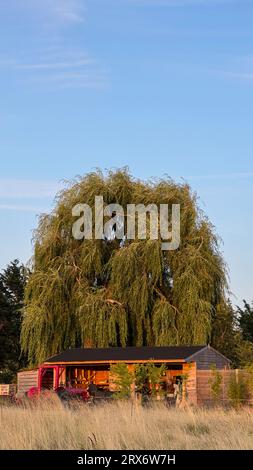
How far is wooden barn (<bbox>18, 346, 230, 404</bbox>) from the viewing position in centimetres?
3509

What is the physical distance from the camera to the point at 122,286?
40.2 m

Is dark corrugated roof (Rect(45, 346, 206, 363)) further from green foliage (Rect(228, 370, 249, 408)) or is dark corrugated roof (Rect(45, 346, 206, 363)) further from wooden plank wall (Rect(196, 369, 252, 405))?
green foliage (Rect(228, 370, 249, 408))

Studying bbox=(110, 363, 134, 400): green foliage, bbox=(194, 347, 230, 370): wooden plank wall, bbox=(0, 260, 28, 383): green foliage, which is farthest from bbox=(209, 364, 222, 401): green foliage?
bbox=(0, 260, 28, 383): green foliage

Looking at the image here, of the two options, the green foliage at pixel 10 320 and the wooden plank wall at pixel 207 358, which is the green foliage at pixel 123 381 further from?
the green foliage at pixel 10 320

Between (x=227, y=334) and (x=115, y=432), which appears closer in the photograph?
(x=115, y=432)

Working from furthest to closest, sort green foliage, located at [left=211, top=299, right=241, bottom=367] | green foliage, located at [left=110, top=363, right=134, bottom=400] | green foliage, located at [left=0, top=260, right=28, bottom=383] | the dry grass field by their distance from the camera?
green foliage, located at [left=0, top=260, right=28, bottom=383] < green foliage, located at [left=211, top=299, right=241, bottom=367] < green foliage, located at [left=110, top=363, right=134, bottom=400] < the dry grass field

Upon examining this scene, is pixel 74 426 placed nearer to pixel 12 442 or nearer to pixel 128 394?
pixel 12 442

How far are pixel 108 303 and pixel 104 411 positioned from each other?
2215 centimetres

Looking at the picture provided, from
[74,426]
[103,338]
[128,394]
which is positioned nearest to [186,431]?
[74,426]

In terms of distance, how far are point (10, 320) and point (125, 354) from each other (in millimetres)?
16518

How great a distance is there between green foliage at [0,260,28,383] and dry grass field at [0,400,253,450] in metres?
31.3

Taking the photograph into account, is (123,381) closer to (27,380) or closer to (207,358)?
(207,358)

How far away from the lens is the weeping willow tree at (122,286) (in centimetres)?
3931

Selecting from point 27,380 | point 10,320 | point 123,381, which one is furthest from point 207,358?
point 10,320
